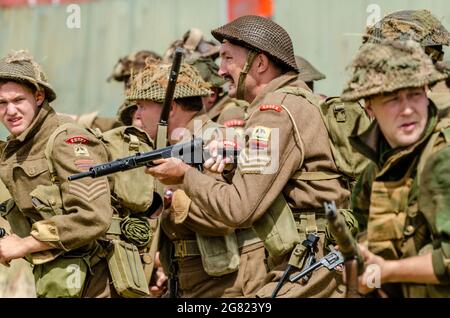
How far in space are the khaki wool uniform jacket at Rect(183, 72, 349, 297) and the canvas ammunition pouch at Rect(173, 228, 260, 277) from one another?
0.54 metres

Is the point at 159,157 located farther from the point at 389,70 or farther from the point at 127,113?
the point at 127,113

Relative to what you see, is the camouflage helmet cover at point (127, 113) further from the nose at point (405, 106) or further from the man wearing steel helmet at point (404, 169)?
the nose at point (405, 106)

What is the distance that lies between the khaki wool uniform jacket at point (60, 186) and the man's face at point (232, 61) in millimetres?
896

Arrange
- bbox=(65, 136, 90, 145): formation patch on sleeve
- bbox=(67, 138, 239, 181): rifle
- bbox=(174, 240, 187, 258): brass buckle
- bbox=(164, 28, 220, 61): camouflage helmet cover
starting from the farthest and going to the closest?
bbox=(164, 28, 220, 61): camouflage helmet cover, bbox=(174, 240, 187, 258): brass buckle, bbox=(65, 136, 90, 145): formation patch on sleeve, bbox=(67, 138, 239, 181): rifle

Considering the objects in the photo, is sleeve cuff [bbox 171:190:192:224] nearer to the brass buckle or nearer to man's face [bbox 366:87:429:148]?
the brass buckle

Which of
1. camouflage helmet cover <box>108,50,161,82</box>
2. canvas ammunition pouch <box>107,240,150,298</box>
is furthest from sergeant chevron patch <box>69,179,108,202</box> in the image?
camouflage helmet cover <box>108,50,161,82</box>

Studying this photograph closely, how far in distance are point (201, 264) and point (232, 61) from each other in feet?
4.60

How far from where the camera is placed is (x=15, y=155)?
22.9ft

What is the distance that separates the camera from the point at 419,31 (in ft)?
21.8

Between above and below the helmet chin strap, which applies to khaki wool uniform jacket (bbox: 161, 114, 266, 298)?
below

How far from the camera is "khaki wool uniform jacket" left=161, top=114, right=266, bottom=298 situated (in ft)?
23.1

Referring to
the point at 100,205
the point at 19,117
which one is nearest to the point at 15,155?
the point at 19,117

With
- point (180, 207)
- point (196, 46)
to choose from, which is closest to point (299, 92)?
point (180, 207)

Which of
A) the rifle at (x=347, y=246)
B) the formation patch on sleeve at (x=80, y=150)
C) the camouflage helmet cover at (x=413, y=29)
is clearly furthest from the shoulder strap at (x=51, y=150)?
the rifle at (x=347, y=246)
